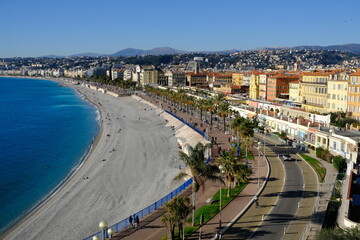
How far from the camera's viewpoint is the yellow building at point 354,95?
1922 inches

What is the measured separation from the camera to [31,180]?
39688 mm

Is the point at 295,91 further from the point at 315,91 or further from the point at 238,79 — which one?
the point at 238,79

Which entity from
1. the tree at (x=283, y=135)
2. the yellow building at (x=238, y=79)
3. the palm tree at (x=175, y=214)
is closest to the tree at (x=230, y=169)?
the palm tree at (x=175, y=214)

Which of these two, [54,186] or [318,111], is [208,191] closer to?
[54,186]

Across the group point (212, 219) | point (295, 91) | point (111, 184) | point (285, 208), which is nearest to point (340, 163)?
point (285, 208)

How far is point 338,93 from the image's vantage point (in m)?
53.2

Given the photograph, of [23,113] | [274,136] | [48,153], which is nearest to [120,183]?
[48,153]

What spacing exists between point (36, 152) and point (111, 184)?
67.4 ft

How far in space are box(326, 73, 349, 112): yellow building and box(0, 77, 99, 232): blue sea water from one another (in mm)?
35740

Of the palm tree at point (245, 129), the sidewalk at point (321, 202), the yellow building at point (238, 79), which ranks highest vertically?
the yellow building at point (238, 79)

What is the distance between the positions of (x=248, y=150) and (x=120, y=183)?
15.0m

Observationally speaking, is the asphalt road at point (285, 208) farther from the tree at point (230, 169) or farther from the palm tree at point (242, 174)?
the tree at point (230, 169)

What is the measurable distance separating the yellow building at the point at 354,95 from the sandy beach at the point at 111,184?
20.5 m

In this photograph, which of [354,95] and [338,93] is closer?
[354,95]
